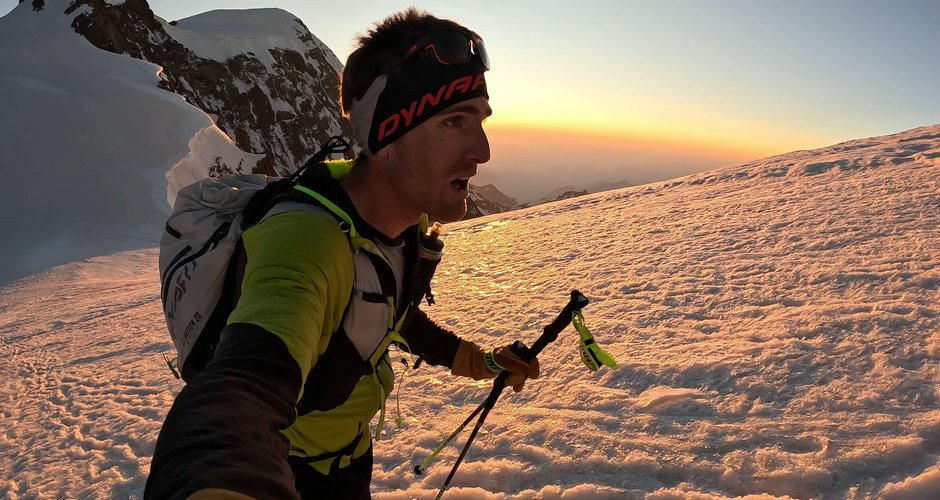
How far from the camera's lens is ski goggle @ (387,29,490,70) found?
207cm

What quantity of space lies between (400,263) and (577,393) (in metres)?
2.43

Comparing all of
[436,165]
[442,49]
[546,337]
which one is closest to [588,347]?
[546,337]

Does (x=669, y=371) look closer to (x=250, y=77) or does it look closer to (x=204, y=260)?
A: (x=204, y=260)

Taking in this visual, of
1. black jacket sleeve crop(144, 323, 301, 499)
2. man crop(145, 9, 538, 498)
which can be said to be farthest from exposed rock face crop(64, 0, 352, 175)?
black jacket sleeve crop(144, 323, 301, 499)

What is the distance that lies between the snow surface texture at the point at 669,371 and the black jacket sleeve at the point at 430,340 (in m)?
0.76

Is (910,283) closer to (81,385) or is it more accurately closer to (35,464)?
(35,464)

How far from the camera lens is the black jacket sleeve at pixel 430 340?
9.20 feet

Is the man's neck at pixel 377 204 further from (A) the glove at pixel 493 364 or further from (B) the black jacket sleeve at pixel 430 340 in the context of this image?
(A) the glove at pixel 493 364

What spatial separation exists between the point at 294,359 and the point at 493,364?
1771 mm

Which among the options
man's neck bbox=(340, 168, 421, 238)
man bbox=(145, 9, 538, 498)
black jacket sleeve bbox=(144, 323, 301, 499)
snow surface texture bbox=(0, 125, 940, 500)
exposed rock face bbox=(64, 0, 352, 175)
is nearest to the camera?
black jacket sleeve bbox=(144, 323, 301, 499)

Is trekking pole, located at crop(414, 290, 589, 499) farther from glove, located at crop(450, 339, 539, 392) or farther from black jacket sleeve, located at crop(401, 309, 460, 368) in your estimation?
black jacket sleeve, located at crop(401, 309, 460, 368)

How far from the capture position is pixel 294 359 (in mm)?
1244

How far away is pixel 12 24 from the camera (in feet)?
89.9

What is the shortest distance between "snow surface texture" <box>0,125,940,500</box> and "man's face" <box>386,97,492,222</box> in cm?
178
